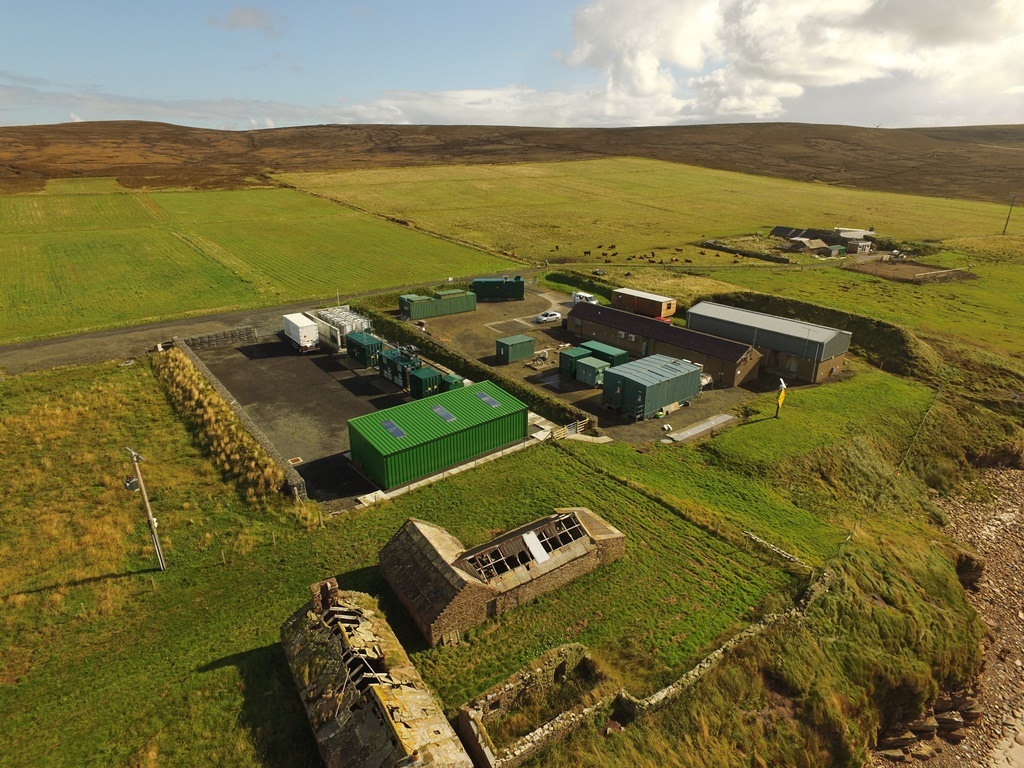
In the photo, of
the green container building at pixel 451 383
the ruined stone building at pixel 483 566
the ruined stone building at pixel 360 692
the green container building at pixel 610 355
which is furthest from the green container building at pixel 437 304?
the ruined stone building at pixel 360 692

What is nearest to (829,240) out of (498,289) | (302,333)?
(498,289)

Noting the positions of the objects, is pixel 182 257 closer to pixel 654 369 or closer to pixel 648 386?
pixel 654 369

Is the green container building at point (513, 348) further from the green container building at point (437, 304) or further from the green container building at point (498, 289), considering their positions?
the green container building at point (498, 289)

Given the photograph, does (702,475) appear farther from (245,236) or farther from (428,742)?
(245,236)

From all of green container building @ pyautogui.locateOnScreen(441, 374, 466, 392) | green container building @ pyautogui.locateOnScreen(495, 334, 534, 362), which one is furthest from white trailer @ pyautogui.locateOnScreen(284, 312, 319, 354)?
green container building @ pyautogui.locateOnScreen(495, 334, 534, 362)

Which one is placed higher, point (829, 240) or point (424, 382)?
point (829, 240)
